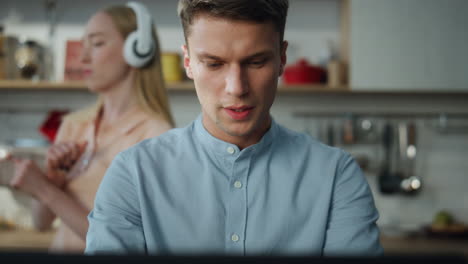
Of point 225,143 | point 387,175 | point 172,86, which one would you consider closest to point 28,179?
point 225,143

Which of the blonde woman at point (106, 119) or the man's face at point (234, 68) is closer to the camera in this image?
the man's face at point (234, 68)

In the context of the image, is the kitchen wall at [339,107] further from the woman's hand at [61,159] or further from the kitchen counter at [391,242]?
the woman's hand at [61,159]

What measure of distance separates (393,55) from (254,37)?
213 centimetres

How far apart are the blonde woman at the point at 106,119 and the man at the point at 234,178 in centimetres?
38

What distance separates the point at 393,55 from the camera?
2.68m

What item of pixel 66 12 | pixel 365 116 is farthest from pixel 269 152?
pixel 66 12

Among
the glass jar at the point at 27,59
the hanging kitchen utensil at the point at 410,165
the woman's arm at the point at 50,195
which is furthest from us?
the hanging kitchen utensil at the point at 410,165

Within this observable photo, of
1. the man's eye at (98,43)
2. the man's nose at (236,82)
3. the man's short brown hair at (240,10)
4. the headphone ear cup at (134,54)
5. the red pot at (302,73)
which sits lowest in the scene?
the red pot at (302,73)

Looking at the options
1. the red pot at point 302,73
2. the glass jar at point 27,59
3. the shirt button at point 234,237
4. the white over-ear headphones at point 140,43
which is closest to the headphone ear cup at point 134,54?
the white over-ear headphones at point 140,43

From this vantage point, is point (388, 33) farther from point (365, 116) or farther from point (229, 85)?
point (229, 85)

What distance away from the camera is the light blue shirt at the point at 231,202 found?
0.83m

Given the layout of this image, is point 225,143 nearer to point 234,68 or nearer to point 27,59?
point 234,68

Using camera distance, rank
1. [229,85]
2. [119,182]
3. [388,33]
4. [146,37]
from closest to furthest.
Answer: [229,85]
[119,182]
[146,37]
[388,33]

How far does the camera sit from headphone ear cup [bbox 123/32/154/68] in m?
1.27
